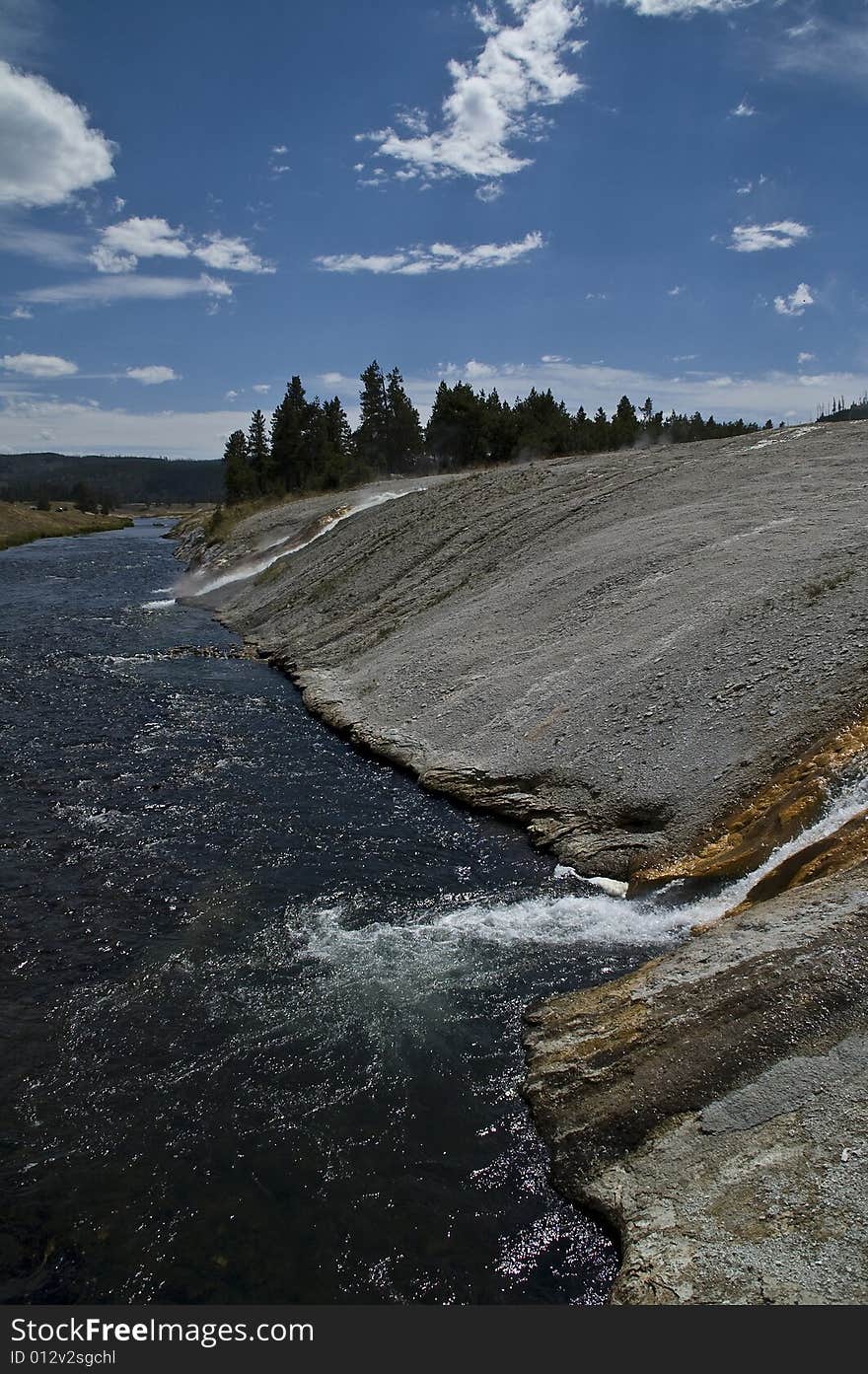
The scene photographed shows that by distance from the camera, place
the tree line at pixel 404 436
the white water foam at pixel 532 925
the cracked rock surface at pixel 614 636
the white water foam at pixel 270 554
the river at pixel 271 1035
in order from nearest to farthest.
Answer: the river at pixel 271 1035 → the white water foam at pixel 532 925 → the cracked rock surface at pixel 614 636 → the white water foam at pixel 270 554 → the tree line at pixel 404 436

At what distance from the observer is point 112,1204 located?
862 cm

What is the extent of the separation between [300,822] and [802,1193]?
483 inches

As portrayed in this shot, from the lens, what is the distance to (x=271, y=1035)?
1115 centimetres

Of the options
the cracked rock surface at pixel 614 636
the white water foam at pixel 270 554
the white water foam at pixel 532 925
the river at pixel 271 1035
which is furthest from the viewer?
the white water foam at pixel 270 554

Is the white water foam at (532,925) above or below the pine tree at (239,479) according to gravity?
below

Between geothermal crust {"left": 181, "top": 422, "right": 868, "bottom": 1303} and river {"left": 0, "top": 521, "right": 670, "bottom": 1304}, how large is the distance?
1019mm

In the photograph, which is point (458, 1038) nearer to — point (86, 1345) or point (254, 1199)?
point (254, 1199)

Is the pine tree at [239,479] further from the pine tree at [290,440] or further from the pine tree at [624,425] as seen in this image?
the pine tree at [624,425]

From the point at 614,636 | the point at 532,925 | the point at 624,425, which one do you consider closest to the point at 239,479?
the point at 624,425

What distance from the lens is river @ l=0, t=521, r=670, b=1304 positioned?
8125 millimetres

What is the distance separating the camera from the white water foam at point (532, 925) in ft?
42.6

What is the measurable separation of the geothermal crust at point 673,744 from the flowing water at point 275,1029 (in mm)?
934

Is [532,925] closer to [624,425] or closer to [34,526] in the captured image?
[624,425]

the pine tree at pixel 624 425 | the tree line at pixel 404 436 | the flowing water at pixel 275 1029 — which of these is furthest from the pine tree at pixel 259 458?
the flowing water at pixel 275 1029
